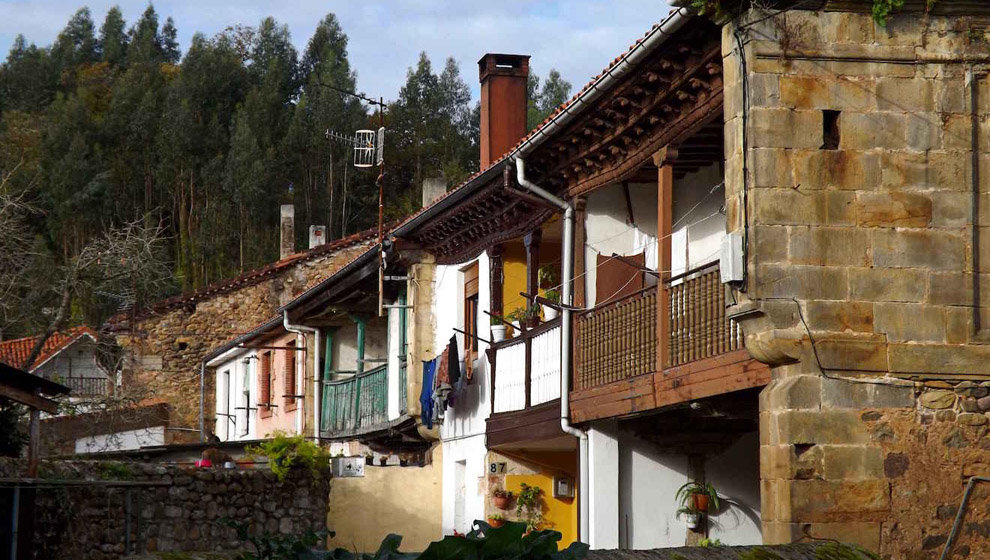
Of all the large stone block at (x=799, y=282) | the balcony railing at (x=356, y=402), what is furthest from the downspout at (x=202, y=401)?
the large stone block at (x=799, y=282)

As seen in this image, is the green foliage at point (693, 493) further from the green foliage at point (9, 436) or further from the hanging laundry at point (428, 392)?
the green foliage at point (9, 436)

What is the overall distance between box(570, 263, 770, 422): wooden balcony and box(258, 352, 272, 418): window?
1892cm

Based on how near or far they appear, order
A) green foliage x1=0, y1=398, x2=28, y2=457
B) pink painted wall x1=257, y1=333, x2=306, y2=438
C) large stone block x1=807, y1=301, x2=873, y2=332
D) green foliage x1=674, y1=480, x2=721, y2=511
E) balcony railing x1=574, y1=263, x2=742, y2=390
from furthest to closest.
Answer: pink painted wall x1=257, y1=333, x2=306, y2=438 → green foliage x1=0, y1=398, x2=28, y2=457 → green foliage x1=674, y1=480, x2=721, y2=511 → balcony railing x1=574, y1=263, x2=742, y2=390 → large stone block x1=807, y1=301, x2=873, y2=332

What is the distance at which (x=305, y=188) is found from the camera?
60.4 metres

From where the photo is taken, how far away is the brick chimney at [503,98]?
21.3m

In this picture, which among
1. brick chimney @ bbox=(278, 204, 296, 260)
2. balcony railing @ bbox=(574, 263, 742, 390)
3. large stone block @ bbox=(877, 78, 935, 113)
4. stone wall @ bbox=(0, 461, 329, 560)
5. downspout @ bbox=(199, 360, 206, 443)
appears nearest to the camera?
large stone block @ bbox=(877, 78, 935, 113)

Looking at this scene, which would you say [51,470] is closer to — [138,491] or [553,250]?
[138,491]

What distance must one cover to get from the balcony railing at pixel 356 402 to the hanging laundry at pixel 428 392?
95.5 inches

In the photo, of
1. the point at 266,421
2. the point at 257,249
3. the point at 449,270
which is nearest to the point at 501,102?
the point at 449,270

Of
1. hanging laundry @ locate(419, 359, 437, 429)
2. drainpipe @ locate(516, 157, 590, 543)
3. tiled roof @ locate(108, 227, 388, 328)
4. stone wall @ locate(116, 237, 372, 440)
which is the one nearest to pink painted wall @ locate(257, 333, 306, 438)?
tiled roof @ locate(108, 227, 388, 328)

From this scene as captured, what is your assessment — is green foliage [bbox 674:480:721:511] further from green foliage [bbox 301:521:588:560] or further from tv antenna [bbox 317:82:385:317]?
green foliage [bbox 301:521:588:560]

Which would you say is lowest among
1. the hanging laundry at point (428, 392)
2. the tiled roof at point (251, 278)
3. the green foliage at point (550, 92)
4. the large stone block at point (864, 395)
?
the large stone block at point (864, 395)

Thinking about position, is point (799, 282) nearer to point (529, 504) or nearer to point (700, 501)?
point (700, 501)

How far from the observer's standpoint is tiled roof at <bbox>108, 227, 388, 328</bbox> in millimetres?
35656
